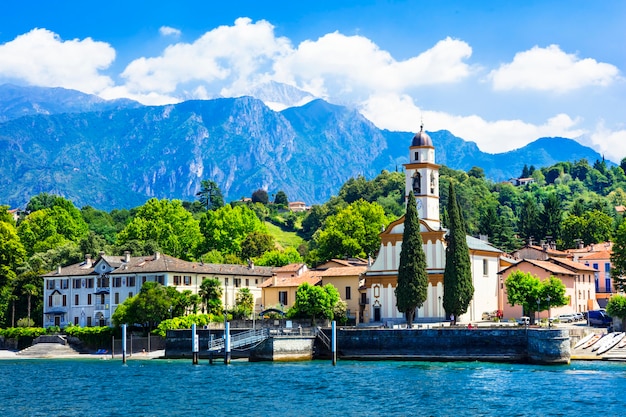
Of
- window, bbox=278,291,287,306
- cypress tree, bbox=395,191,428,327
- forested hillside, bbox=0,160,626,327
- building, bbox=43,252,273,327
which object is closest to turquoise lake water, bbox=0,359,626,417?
cypress tree, bbox=395,191,428,327

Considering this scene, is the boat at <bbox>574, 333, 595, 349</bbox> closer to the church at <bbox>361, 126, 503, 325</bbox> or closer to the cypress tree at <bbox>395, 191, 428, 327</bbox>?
the church at <bbox>361, 126, 503, 325</bbox>

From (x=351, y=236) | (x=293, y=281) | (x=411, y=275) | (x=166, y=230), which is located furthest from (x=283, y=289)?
(x=166, y=230)

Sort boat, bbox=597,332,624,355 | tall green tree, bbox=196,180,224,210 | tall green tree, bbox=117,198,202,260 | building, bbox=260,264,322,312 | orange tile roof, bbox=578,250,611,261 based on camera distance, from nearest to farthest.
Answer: boat, bbox=597,332,624,355
building, bbox=260,264,322,312
orange tile roof, bbox=578,250,611,261
tall green tree, bbox=117,198,202,260
tall green tree, bbox=196,180,224,210

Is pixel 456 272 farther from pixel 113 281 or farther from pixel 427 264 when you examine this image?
pixel 113 281

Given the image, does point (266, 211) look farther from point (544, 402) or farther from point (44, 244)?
point (544, 402)

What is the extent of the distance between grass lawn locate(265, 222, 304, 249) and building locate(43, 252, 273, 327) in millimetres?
68773

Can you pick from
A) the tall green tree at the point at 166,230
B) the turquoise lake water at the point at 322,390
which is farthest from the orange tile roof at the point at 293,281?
the tall green tree at the point at 166,230

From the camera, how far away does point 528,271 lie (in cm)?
8331

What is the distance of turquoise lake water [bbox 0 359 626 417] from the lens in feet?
141

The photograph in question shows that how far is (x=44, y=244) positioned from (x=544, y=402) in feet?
278

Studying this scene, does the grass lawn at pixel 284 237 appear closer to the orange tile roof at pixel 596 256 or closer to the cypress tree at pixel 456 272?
the orange tile roof at pixel 596 256

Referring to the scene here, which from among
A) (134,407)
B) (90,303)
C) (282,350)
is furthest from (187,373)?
(90,303)

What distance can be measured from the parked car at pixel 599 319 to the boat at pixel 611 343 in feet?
27.7

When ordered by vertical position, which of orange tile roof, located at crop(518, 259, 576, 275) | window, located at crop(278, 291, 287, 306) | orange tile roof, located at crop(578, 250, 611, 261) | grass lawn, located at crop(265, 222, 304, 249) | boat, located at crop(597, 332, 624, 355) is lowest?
boat, located at crop(597, 332, 624, 355)
